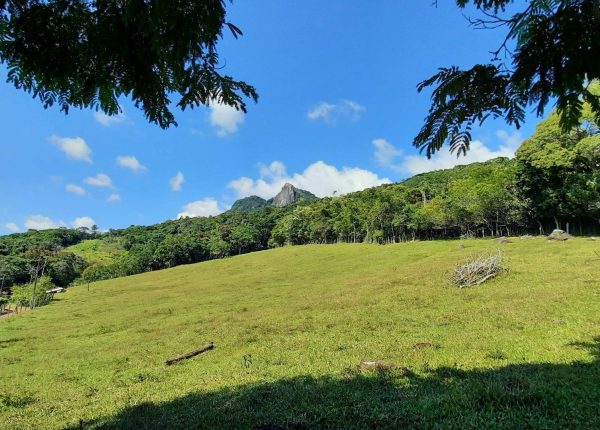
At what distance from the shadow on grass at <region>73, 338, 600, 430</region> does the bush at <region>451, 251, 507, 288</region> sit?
21210 mm

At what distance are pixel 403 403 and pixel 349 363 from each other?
6.18 m

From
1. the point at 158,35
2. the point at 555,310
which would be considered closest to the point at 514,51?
the point at 158,35

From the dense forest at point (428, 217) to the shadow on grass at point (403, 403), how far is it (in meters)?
14.9

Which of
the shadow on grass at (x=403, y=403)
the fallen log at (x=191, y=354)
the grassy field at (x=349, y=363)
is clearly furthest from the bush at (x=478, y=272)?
the fallen log at (x=191, y=354)

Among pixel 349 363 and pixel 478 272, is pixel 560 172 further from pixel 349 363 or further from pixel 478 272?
pixel 349 363

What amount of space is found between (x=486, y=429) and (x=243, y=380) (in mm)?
9512

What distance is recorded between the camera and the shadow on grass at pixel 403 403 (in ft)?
25.6

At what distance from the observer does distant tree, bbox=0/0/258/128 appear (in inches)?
115

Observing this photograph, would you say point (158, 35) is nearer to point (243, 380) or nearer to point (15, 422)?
point (243, 380)

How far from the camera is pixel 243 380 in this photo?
47.4 ft

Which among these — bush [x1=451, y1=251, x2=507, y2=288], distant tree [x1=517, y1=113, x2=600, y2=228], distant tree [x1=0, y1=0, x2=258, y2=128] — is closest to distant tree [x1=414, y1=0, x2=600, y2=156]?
distant tree [x1=0, y1=0, x2=258, y2=128]

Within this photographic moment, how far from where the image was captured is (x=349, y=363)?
15.0m

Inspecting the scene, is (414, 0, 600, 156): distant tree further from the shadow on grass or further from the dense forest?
the dense forest

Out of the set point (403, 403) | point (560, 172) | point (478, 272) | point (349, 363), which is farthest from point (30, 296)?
point (560, 172)
